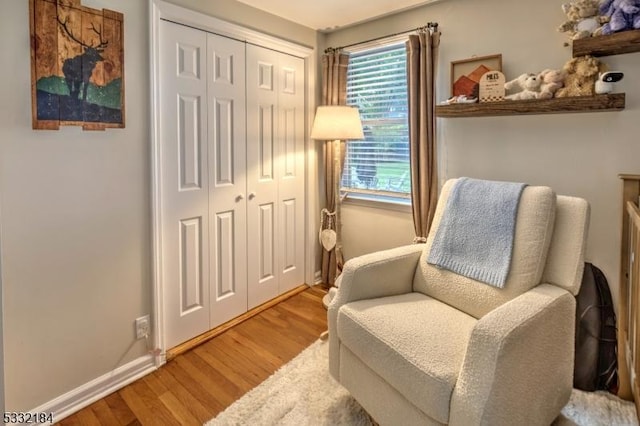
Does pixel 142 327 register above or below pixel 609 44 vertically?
below

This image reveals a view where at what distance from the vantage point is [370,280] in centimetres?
173

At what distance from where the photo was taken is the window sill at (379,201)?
108 inches

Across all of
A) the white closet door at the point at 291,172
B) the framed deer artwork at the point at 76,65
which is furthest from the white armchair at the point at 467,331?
the framed deer artwork at the point at 76,65

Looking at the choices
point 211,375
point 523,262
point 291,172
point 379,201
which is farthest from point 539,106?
point 211,375

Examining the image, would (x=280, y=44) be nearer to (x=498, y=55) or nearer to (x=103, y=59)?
(x=103, y=59)

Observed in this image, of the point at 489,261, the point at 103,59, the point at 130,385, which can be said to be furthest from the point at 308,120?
the point at 130,385

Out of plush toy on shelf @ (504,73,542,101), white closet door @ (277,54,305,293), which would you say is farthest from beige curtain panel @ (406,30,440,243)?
white closet door @ (277,54,305,293)

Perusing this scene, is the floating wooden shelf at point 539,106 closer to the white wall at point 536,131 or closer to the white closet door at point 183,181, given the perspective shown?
the white wall at point 536,131

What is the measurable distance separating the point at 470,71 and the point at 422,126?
42 centimetres

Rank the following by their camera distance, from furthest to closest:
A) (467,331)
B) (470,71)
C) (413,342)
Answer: (470,71)
(467,331)
(413,342)

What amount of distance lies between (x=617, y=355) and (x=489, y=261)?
2.84 feet

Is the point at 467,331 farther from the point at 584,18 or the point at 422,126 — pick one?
the point at 584,18

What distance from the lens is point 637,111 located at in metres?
1.79

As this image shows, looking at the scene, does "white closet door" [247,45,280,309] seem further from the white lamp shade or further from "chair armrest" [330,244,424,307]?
"chair armrest" [330,244,424,307]
